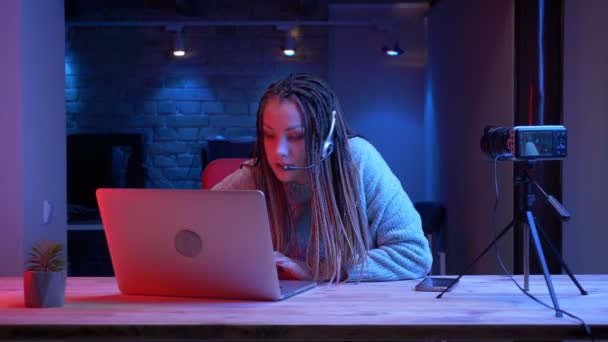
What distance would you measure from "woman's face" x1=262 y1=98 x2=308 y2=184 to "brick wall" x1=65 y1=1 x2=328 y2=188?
483cm

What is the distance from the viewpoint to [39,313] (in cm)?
140

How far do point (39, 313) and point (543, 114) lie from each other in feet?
8.33

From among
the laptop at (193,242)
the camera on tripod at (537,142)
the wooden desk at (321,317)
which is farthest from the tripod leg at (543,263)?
the laptop at (193,242)

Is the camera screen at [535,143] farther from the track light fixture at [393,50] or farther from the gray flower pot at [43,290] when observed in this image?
the track light fixture at [393,50]

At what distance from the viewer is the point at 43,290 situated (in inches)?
57.4

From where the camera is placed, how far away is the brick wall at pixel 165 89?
21.8 ft

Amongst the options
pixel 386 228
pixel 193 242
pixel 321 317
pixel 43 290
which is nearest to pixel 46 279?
pixel 43 290

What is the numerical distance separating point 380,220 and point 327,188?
0.18 metres

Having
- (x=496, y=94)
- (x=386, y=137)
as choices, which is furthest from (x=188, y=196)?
(x=386, y=137)

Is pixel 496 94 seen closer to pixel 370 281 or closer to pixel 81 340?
pixel 370 281

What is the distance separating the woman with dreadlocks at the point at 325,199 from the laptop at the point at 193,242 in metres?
0.28

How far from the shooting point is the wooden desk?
124 cm

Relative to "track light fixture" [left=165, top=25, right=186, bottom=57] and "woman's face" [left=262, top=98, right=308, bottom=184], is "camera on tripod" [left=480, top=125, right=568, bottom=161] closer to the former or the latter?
"woman's face" [left=262, top=98, right=308, bottom=184]

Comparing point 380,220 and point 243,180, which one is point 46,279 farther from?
point 380,220
